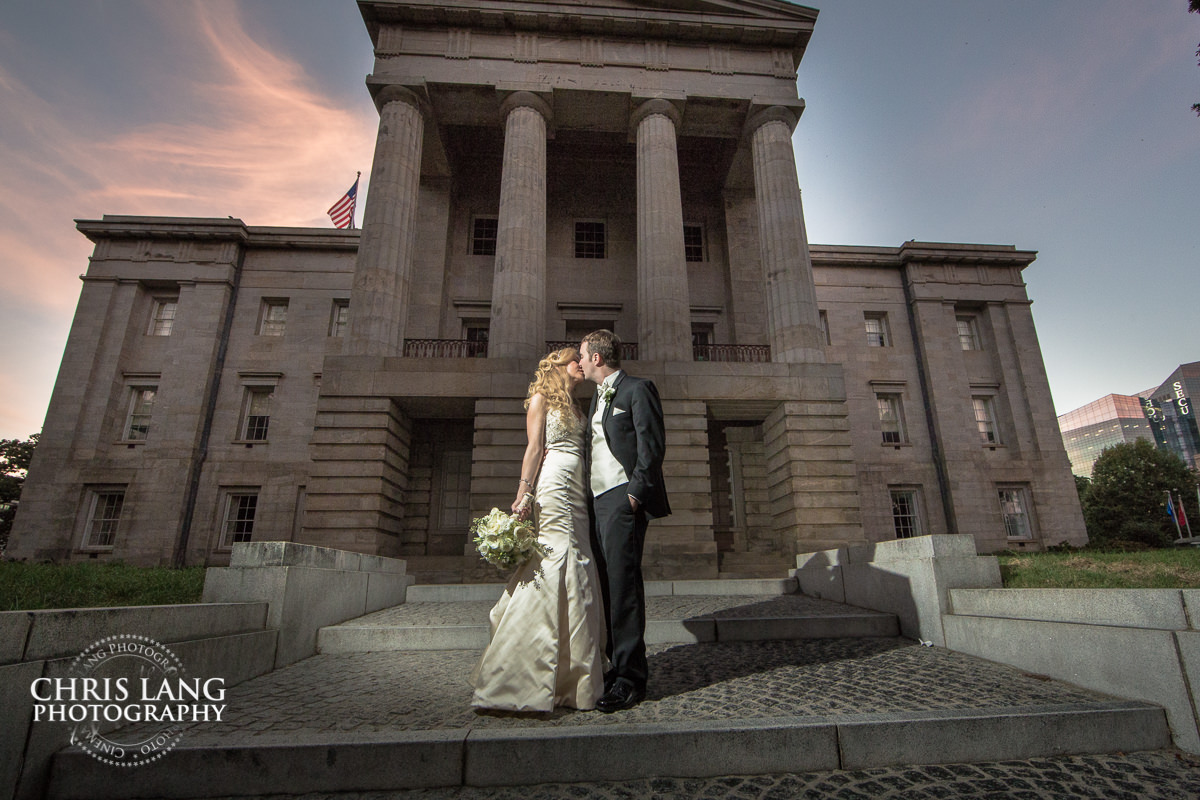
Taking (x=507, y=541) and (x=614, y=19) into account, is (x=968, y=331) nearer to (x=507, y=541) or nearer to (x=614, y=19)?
(x=614, y=19)

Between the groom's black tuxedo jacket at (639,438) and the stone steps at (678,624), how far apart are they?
10.2ft

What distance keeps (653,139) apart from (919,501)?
1787cm

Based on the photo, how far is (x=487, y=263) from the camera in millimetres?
21234

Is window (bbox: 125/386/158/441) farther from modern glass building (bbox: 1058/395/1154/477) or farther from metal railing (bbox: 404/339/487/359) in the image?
modern glass building (bbox: 1058/395/1154/477)

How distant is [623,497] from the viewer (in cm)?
394

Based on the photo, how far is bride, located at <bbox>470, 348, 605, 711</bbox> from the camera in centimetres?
354

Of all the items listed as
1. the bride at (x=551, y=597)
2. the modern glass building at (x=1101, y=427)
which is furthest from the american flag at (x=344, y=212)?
the modern glass building at (x=1101, y=427)

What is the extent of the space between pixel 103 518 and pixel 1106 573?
28180 mm

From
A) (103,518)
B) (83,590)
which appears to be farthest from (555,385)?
(103,518)

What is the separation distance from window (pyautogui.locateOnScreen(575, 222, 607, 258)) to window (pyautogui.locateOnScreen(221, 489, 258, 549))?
51.5 ft

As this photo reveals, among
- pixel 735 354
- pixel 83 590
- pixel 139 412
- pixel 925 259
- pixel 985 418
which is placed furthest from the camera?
pixel 925 259

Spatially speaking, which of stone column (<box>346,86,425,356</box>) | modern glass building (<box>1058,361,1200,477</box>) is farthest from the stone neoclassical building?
modern glass building (<box>1058,361,1200,477</box>)

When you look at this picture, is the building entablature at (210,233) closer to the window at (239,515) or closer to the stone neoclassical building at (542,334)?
the stone neoclassical building at (542,334)

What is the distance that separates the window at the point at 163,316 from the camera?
22.9 metres
